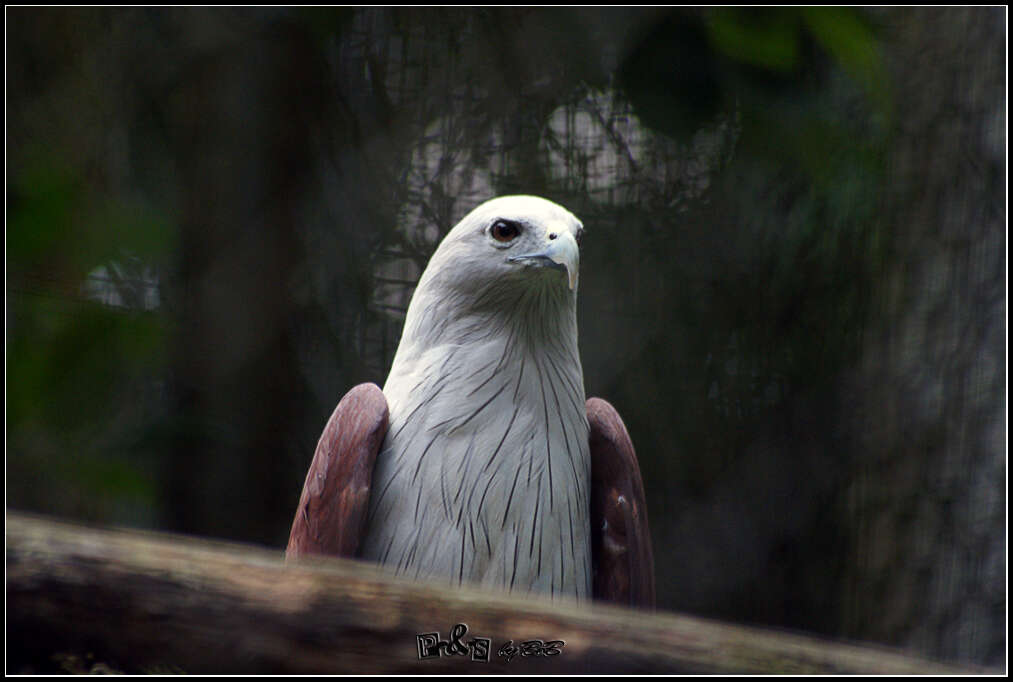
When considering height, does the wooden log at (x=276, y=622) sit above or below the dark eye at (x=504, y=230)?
below

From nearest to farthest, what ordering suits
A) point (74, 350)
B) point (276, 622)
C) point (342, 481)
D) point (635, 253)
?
point (276, 622) < point (74, 350) < point (342, 481) < point (635, 253)

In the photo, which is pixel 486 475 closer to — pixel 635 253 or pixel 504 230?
pixel 504 230

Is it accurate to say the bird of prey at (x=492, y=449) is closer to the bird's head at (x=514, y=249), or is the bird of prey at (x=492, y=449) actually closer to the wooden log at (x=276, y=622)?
the bird's head at (x=514, y=249)

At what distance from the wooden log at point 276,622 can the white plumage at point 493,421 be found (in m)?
0.46

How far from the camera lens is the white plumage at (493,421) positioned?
3.42 feet

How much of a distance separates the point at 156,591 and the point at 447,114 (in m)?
1.10

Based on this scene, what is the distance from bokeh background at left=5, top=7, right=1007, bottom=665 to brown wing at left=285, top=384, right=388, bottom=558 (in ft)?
0.63

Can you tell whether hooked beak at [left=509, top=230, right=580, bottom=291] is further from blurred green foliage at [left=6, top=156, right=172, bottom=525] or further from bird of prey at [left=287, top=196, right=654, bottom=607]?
blurred green foliage at [left=6, top=156, right=172, bottom=525]

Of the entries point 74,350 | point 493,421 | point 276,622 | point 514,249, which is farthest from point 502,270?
point 276,622

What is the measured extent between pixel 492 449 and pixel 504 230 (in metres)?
0.28

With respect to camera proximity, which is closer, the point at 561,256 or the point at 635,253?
the point at 561,256

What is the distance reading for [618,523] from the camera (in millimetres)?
1127

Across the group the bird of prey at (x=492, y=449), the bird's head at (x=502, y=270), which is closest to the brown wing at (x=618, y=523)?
the bird of prey at (x=492, y=449)

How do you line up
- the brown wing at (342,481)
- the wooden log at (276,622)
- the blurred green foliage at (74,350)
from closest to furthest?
the wooden log at (276,622) < the blurred green foliage at (74,350) < the brown wing at (342,481)
